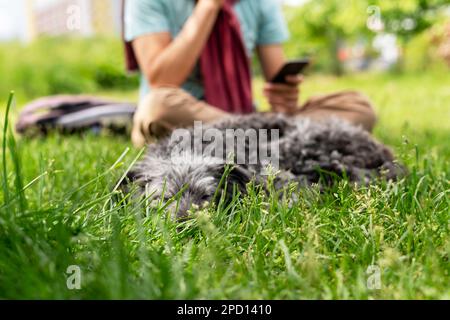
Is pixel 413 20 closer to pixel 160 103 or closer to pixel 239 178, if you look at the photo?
pixel 160 103

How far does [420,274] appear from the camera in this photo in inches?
62.1

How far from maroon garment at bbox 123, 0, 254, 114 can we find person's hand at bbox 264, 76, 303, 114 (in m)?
0.27

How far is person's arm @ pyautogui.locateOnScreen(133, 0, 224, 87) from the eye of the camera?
4.07 metres

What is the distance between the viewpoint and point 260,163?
2709 mm

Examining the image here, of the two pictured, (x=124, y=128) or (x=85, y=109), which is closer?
(x=124, y=128)

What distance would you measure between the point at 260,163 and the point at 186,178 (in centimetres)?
43

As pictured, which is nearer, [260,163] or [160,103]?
[260,163]

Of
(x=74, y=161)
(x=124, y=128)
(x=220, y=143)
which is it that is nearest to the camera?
(x=220, y=143)

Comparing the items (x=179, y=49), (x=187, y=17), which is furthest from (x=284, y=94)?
(x=187, y=17)

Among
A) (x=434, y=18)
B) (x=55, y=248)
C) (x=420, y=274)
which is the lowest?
(x=420, y=274)

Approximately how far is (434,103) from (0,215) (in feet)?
22.7

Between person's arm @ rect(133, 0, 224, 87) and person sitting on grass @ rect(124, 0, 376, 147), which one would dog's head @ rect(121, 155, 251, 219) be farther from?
person's arm @ rect(133, 0, 224, 87)

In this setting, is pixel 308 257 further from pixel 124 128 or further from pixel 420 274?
pixel 124 128
